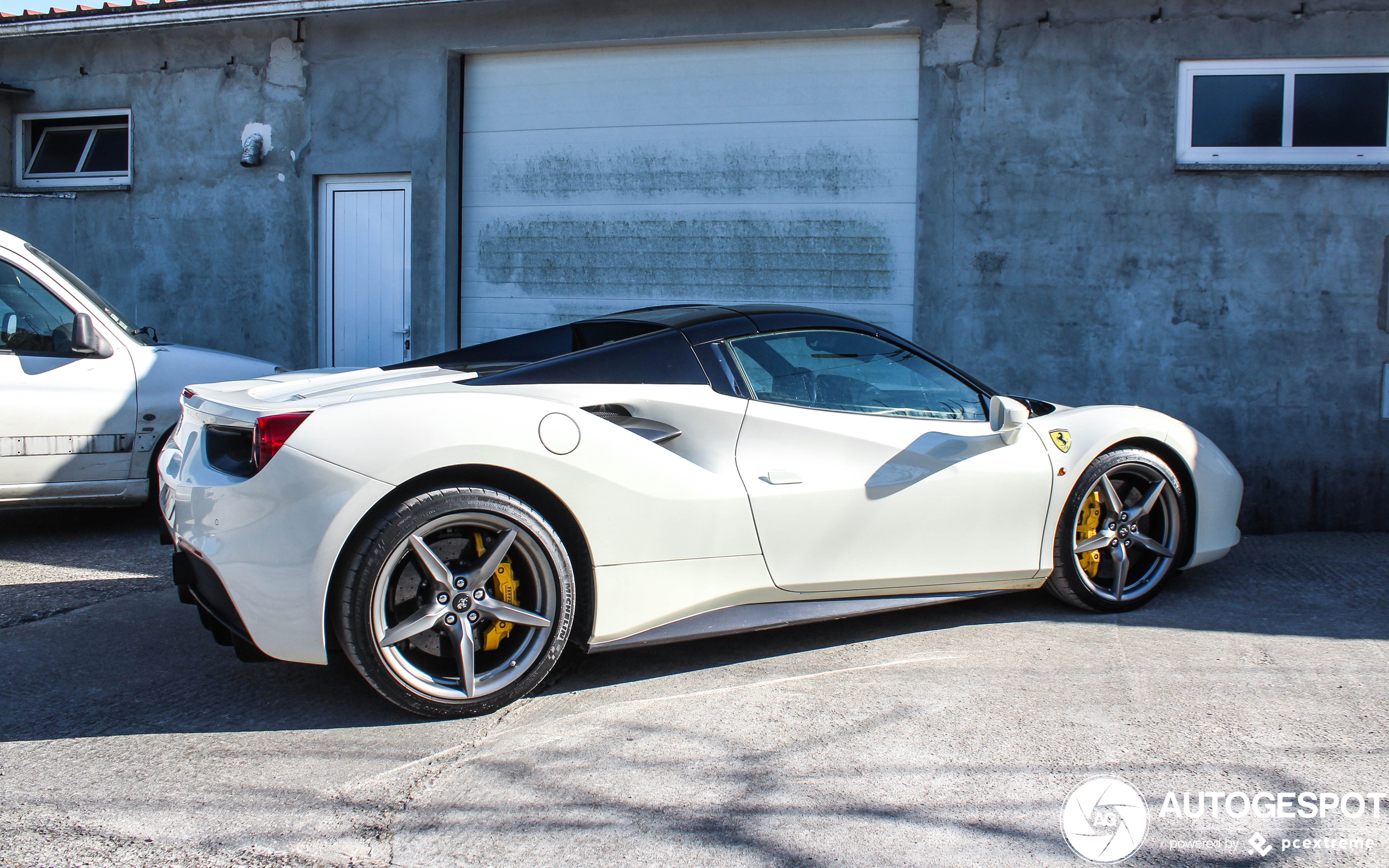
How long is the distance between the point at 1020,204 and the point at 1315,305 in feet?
6.79

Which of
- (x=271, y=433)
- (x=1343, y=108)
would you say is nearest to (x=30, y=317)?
(x=271, y=433)

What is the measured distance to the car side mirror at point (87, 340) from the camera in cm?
557

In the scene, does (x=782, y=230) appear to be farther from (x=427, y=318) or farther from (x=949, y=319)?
(x=427, y=318)

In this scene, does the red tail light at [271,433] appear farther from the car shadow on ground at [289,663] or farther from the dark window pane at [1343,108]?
the dark window pane at [1343,108]

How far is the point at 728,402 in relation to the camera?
3.63 meters

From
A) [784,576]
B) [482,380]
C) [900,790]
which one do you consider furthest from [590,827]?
[482,380]

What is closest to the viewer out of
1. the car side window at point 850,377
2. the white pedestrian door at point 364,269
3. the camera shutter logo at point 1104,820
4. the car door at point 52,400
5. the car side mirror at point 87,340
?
the camera shutter logo at point 1104,820

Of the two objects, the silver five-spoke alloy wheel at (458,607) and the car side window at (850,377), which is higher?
the car side window at (850,377)

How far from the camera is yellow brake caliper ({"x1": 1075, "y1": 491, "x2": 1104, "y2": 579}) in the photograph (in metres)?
4.41

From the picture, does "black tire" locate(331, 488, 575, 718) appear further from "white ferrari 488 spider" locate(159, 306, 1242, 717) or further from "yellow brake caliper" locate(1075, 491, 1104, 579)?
"yellow brake caliper" locate(1075, 491, 1104, 579)

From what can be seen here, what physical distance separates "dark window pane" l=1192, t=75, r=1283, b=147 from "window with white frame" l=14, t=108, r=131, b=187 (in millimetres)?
8955

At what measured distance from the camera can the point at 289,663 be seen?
12.6 feet

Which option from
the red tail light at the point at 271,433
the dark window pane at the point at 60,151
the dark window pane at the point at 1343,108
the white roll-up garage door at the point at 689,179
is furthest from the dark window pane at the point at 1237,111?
the dark window pane at the point at 60,151

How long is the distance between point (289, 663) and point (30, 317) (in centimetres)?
308
